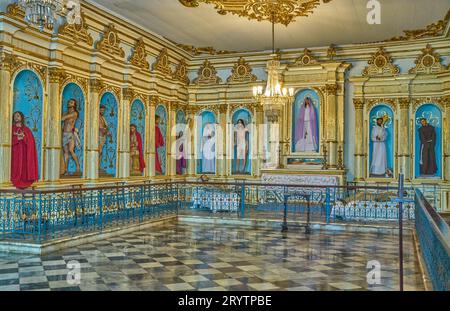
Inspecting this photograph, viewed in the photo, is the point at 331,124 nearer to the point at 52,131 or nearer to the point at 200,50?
the point at 200,50

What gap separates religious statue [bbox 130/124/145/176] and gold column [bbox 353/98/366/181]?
6.10 meters

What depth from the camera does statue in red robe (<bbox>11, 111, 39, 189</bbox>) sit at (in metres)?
8.38

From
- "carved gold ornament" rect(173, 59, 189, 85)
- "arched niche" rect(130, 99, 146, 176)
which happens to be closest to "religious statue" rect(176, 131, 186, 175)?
"carved gold ornament" rect(173, 59, 189, 85)

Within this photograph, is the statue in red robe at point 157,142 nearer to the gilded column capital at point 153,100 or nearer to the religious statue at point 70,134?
the gilded column capital at point 153,100

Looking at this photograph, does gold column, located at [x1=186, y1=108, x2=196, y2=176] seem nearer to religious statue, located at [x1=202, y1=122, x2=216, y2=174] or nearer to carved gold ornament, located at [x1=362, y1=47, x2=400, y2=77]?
religious statue, located at [x1=202, y1=122, x2=216, y2=174]

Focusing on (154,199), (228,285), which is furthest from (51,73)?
(228,285)

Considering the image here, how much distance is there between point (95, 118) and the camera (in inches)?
410

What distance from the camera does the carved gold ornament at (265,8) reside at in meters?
9.67

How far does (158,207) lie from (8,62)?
4.55 metres

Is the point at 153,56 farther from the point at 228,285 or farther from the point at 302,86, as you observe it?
the point at 228,285

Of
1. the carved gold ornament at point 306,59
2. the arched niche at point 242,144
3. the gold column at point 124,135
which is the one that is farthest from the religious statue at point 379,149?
the gold column at point 124,135

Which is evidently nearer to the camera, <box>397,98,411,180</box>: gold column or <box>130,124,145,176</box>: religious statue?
<box>130,124,145,176</box>: religious statue

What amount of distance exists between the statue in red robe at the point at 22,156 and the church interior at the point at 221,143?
0.09 ft

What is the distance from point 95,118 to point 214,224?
3633mm
